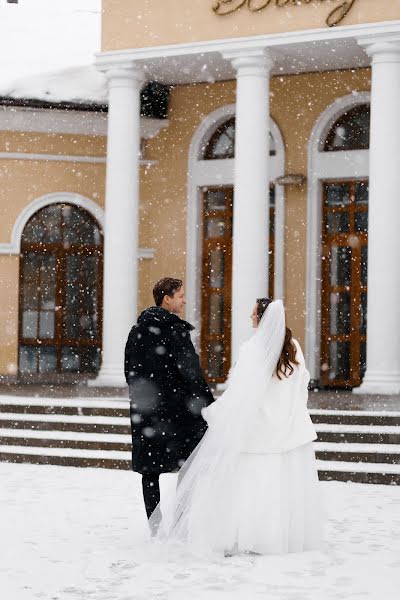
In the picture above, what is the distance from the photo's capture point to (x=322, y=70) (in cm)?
1659

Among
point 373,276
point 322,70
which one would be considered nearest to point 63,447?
point 373,276

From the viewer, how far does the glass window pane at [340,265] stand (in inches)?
656

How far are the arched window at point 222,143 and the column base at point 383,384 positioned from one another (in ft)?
15.4

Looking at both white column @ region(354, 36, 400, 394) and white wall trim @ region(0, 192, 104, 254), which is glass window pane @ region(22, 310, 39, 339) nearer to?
white wall trim @ region(0, 192, 104, 254)

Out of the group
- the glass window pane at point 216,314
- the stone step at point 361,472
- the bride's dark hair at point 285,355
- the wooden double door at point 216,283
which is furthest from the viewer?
the glass window pane at point 216,314

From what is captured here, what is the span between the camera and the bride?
7.37 metres

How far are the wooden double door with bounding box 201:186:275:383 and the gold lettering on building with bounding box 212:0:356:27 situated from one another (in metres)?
3.23

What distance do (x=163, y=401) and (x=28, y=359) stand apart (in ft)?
35.1

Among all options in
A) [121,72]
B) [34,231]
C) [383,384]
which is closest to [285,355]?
[383,384]

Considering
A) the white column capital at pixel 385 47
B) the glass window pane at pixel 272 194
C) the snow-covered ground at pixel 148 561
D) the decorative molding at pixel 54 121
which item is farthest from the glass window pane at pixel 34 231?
the snow-covered ground at pixel 148 561

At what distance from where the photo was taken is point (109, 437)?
41.4ft

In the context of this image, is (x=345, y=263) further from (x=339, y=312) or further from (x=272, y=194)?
(x=272, y=194)

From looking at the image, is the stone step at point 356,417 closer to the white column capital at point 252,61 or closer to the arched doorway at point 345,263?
the arched doorway at point 345,263

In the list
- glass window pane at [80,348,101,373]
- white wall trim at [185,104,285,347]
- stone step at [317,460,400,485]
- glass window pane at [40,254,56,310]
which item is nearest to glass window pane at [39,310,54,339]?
glass window pane at [40,254,56,310]
